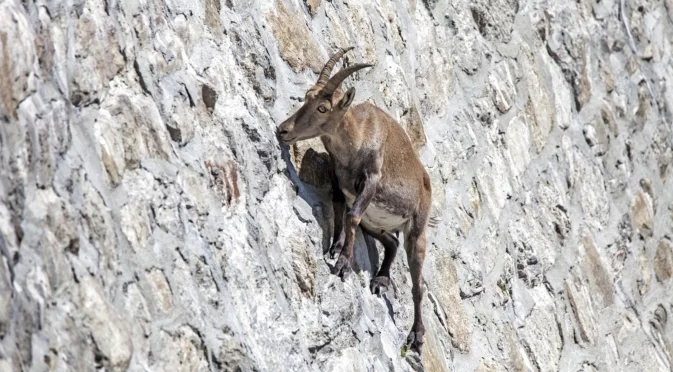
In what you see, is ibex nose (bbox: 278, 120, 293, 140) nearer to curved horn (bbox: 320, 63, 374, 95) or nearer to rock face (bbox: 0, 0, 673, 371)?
rock face (bbox: 0, 0, 673, 371)

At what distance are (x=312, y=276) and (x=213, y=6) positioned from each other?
1450 millimetres

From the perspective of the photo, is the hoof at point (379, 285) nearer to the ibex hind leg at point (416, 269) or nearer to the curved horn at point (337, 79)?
the ibex hind leg at point (416, 269)

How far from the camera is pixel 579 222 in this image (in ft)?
27.6

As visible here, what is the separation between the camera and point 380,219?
20.4 ft

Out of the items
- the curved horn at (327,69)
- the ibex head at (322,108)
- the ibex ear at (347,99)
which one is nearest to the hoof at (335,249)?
the ibex head at (322,108)

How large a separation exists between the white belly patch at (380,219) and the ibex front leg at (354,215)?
0.19 meters

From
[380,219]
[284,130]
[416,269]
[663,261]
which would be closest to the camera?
[284,130]

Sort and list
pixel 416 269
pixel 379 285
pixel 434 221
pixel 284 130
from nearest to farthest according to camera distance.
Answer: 1. pixel 284 130
2. pixel 379 285
3. pixel 416 269
4. pixel 434 221

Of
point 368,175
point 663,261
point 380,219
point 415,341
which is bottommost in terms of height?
point 663,261

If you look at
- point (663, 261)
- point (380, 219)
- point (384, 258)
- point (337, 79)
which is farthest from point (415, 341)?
point (663, 261)

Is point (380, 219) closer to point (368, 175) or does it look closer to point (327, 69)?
point (368, 175)

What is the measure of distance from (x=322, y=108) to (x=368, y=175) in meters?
0.53

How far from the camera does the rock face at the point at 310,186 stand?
393 centimetres

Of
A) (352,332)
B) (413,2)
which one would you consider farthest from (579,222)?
(352,332)
